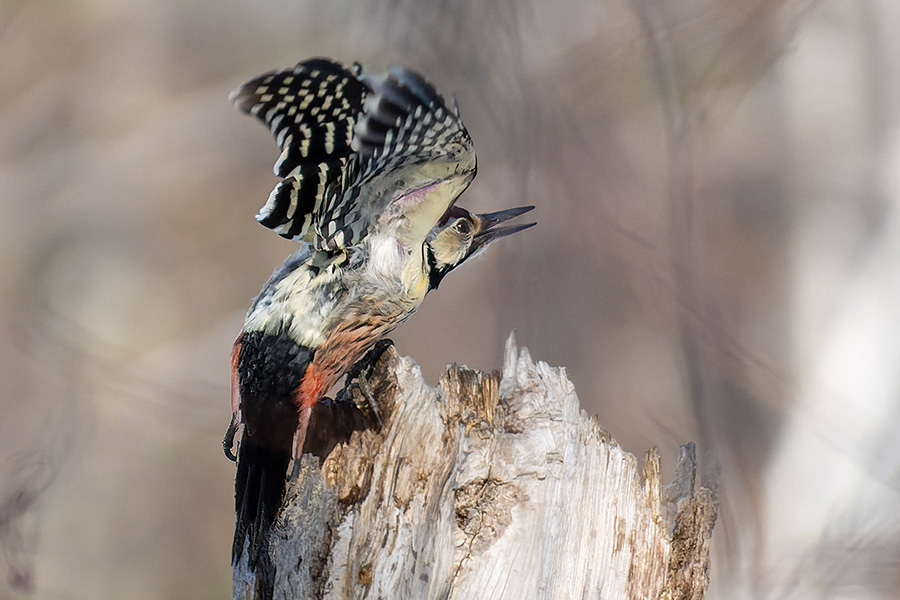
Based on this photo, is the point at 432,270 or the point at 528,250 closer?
the point at 432,270

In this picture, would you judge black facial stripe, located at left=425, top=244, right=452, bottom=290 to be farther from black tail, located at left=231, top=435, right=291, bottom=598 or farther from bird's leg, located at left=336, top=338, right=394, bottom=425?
black tail, located at left=231, top=435, right=291, bottom=598

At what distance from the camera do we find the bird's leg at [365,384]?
0.93 metres

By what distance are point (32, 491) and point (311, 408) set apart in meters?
1.48

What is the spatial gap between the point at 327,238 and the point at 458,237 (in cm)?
27

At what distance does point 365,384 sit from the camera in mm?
961

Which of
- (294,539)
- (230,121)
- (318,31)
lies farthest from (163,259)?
(294,539)

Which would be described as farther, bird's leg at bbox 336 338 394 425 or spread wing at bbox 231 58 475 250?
bird's leg at bbox 336 338 394 425

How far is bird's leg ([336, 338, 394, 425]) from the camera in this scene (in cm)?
Result: 93

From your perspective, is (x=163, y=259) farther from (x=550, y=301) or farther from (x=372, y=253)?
(x=372, y=253)

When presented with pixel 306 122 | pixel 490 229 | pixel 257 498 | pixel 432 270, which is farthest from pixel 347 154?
pixel 257 498

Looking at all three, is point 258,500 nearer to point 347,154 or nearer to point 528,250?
point 347,154

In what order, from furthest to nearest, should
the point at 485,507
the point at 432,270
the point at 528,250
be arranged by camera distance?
the point at 528,250 < the point at 432,270 < the point at 485,507

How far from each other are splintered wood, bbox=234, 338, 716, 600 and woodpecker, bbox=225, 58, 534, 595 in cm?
10

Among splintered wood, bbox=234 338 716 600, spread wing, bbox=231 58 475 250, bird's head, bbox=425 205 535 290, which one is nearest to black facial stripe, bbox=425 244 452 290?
bird's head, bbox=425 205 535 290
